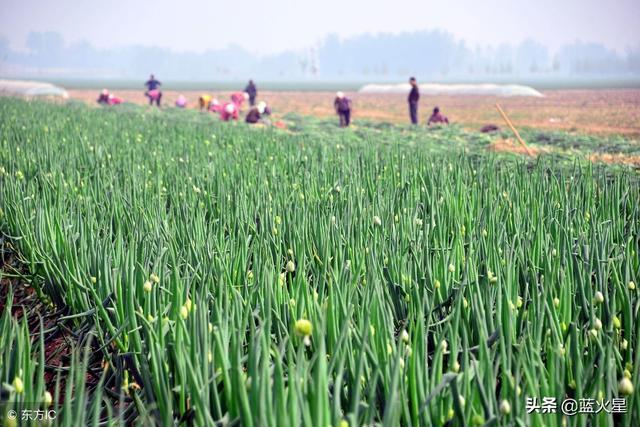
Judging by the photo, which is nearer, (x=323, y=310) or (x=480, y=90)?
(x=323, y=310)

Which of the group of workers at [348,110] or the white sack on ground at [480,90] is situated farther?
the white sack on ground at [480,90]

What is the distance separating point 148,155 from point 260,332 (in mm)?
5811

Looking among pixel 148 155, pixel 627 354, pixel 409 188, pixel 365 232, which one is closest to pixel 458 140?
pixel 148 155

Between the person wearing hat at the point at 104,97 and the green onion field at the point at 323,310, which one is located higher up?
the person wearing hat at the point at 104,97

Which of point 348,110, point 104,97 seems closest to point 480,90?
point 104,97

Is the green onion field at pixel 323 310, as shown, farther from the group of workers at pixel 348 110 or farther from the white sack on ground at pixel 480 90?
the white sack on ground at pixel 480 90

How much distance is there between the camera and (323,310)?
2283 mm

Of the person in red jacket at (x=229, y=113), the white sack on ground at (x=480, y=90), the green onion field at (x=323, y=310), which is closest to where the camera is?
the green onion field at (x=323, y=310)

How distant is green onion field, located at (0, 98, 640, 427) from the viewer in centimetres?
191

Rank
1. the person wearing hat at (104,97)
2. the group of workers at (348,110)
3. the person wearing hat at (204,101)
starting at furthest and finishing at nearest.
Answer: the person wearing hat at (104,97) < the person wearing hat at (204,101) < the group of workers at (348,110)

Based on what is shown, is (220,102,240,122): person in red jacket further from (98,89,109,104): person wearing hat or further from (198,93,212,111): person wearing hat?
(98,89,109,104): person wearing hat

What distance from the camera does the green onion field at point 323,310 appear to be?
191 centimetres

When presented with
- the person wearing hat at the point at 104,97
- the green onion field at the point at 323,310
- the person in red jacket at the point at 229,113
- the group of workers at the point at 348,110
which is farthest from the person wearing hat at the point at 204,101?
the green onion field at the point at 323,310

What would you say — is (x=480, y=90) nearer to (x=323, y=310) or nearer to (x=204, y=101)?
(x=204, y=101)
